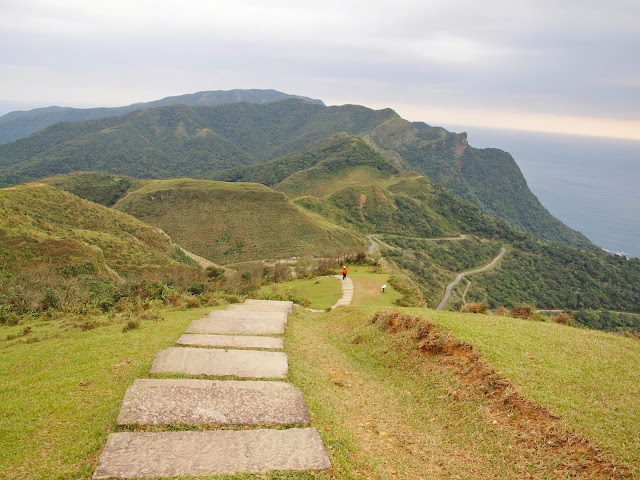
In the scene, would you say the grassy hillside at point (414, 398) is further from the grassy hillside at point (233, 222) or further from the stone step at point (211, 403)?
the grassy hillside at point (233, 222)

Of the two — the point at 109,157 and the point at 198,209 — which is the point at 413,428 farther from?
the point at 109,157

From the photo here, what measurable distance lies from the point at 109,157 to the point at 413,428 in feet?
650

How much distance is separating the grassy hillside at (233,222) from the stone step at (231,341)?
4668cm

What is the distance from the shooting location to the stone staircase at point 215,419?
Result: 609 centimetres

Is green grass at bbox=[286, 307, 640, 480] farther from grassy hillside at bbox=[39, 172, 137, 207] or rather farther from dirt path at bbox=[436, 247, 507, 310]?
grassy hillside at bbox=[39, 172, 137, 207]

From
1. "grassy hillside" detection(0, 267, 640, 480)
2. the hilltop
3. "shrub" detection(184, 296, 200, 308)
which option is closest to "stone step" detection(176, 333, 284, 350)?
"grassy hillside" detection(0, 267, 640, 480)

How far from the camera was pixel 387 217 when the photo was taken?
92562 millimetres

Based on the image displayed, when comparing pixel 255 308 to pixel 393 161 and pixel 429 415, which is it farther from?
pixel 393 161

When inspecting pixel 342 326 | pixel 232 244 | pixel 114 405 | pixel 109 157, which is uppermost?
pixel 109 157

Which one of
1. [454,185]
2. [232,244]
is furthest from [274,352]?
[454,185]

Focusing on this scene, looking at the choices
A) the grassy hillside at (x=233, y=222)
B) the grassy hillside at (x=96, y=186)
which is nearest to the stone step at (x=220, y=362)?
the grassy hillside at (x=233, y=222)

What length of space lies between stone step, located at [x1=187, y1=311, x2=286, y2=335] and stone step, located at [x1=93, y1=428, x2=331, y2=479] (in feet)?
21.4

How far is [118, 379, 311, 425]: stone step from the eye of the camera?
7410 mm

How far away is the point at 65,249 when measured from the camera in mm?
31250
